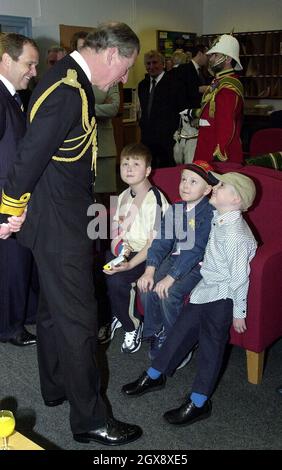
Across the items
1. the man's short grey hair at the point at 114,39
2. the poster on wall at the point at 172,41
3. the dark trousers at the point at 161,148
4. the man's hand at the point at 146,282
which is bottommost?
the man's hand at the point at 146,282

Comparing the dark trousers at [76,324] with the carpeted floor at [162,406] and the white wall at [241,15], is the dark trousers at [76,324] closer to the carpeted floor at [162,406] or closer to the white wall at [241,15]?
the carpeted floor at [162,406]

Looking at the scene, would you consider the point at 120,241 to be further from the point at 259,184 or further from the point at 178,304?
the point at 259,184

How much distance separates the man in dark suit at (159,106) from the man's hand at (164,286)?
9.74 feet

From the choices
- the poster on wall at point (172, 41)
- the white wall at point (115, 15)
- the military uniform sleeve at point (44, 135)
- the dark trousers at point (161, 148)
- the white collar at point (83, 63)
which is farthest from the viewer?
the poster on wall at point (172, 41)

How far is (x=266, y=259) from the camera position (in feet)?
7.26

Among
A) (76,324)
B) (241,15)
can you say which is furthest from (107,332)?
(241,15)

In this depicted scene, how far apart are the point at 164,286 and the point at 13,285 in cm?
88

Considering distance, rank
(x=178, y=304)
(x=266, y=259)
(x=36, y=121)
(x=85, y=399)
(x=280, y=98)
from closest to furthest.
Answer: (x=36, y=121) < (x=85, y=399) < (x=266, y=259) < (x=178, y=304) < (x=280, y=98)

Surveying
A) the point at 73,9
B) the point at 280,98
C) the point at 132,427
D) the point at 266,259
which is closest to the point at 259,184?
the point at 266,259

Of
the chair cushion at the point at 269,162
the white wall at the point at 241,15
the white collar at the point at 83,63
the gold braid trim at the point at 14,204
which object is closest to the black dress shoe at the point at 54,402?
the gold braid trim at the point at 14,204

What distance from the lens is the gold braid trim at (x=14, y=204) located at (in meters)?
1.71

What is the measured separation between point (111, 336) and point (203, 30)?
321 inches

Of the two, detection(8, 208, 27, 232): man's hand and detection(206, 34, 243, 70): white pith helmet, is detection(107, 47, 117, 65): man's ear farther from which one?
detection(206, 34, 243, 70): white pith helmet

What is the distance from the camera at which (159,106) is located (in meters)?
5.10
